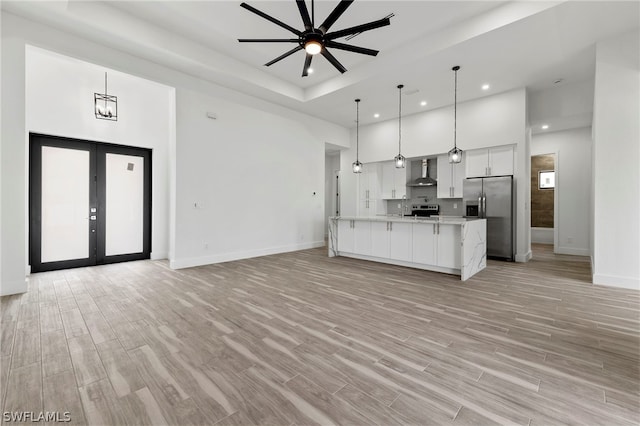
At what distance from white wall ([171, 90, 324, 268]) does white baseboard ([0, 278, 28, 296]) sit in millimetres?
1893

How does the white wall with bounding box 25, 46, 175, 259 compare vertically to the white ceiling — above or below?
below

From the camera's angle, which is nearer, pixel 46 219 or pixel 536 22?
pixel 536 22

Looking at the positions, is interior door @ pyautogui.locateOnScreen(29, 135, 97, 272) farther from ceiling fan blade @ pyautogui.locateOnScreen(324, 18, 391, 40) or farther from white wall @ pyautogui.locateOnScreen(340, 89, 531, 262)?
white wall @ pyautogui.locateOnScreen(340, 89, 531, 262)

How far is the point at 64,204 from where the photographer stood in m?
5.07

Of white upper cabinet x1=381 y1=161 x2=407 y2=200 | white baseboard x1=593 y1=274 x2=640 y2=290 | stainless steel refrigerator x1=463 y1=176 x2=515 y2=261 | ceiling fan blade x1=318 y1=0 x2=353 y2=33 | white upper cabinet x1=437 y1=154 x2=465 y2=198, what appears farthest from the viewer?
white upper cabinet x1=381 y1=161 x2=407 y2=200

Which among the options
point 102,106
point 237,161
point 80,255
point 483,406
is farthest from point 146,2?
point 483,406

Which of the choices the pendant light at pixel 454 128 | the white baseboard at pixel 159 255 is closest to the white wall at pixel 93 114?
the white baseboard at pixel 159 255

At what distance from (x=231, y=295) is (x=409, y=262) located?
10.8 feet

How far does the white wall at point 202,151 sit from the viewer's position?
11.7 feet

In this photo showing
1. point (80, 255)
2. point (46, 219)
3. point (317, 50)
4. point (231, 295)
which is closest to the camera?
point (317, 50)

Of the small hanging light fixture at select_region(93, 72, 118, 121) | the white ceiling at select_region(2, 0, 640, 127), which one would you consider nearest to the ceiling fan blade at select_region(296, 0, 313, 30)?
the white ceiling at select_region(2, 0, 640, 127)

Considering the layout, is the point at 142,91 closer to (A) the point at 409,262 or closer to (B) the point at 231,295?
(B) the point at 231,295

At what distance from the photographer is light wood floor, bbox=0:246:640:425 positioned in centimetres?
156

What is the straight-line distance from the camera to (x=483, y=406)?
62.2 inches
